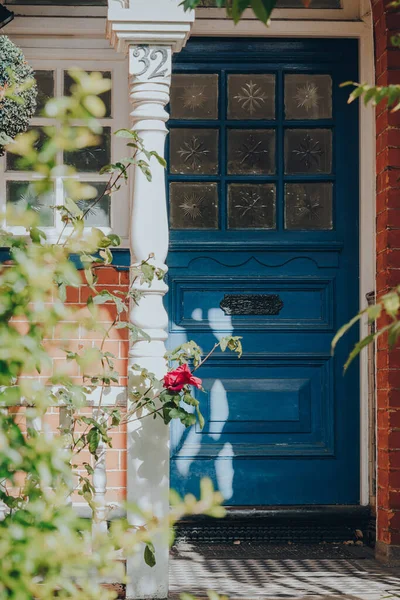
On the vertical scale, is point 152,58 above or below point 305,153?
above

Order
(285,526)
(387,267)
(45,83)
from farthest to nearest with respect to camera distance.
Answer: (45,83), (285,526), (387,267)

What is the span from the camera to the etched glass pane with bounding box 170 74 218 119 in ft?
18.2

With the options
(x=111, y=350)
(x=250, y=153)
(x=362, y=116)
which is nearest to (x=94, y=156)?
(x=250, y=153)

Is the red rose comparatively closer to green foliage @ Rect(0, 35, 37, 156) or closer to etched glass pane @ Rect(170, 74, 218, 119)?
green foliage @ Rect(0, 35, 37, 156)

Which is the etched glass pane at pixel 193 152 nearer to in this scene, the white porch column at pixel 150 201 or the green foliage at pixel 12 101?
the white porch column at pixel 150 201

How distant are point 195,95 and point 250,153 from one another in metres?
0.48

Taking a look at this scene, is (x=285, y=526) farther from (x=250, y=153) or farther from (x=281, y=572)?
(x=250, y=153)

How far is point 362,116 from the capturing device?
553cm

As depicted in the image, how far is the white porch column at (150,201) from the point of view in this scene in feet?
13.9

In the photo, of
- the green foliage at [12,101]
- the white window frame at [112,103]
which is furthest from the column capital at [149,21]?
the white window frame at [112,103]

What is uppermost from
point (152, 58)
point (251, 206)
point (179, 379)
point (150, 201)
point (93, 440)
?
point (152, 58)

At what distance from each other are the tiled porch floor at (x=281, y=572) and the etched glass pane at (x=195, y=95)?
254cm

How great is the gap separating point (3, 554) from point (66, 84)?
14.2 ft

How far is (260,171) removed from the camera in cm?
555
